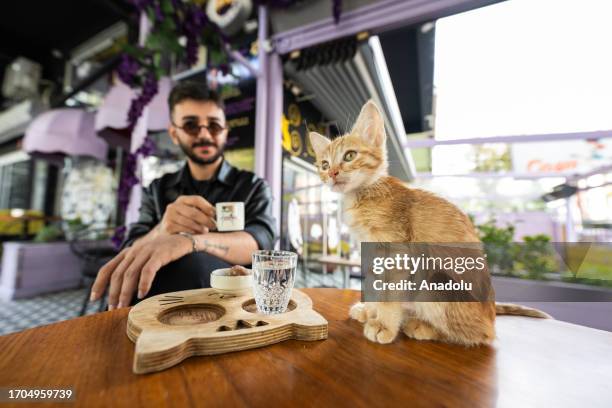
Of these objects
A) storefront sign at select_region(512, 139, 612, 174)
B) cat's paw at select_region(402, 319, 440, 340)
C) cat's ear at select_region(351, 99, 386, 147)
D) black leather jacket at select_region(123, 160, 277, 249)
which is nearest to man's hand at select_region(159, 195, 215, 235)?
black leather jacket at select_region(123, 160, 277, 249)

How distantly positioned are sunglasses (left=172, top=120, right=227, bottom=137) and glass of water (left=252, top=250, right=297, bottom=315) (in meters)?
1.21


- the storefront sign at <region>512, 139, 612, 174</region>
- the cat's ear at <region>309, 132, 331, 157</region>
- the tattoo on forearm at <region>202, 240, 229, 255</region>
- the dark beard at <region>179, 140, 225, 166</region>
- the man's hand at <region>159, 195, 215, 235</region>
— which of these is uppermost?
the storefront sign at <region>512, 139, 612, 174</region>

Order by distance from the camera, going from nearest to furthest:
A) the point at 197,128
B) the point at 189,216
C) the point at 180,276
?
1. the point at 180,276
2. the point at 189,216
3. the point at 197,128

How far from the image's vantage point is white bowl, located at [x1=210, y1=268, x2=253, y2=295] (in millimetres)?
725

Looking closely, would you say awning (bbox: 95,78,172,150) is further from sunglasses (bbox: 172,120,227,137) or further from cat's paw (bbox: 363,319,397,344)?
cat's paw (bbox: 363,319,397,344)

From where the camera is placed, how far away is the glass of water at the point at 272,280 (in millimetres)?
598

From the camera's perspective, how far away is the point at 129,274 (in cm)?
76

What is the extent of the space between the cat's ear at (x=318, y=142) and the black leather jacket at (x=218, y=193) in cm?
77

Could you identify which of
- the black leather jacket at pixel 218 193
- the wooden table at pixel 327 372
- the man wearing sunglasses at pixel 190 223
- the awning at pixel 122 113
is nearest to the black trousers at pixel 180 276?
the man wearing sunglasses at pixel 190 223

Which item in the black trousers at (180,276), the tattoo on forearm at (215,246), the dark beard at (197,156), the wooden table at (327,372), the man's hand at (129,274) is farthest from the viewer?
the dark beard at (197,156)

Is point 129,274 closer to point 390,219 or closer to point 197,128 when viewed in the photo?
point 390,219

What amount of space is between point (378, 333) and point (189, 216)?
0.85 m

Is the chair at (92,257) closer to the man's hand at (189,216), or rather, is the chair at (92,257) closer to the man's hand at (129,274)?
the man's hand at (189,216)

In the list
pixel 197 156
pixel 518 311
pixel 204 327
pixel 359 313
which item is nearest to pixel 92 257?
pixel 197 156
